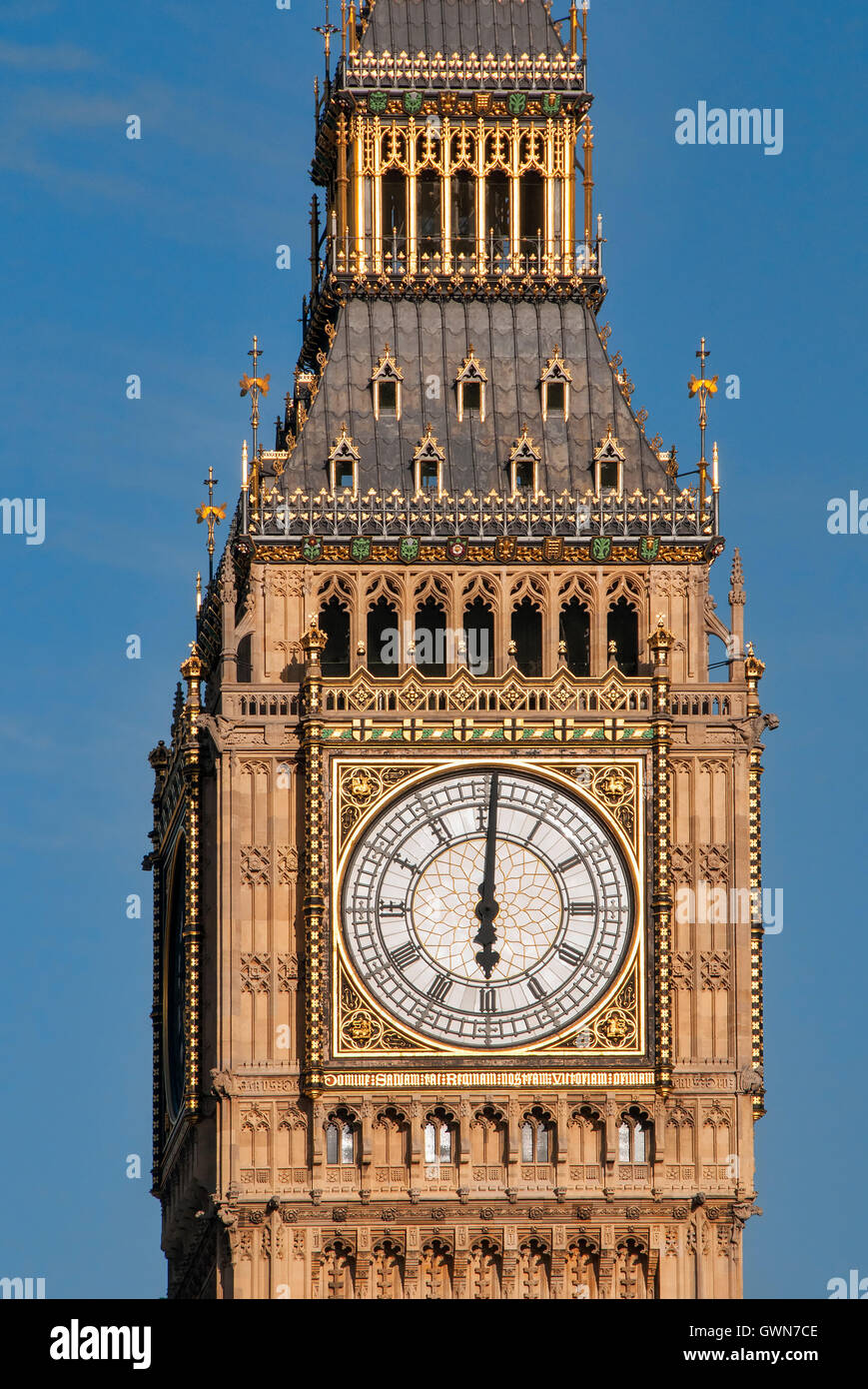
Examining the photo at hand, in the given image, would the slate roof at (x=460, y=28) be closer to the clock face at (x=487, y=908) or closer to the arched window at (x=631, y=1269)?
the clock face at (x=487, y=908)

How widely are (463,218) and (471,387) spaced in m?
2.49

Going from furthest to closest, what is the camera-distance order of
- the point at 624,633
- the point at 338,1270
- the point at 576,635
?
1. the point at 576,635
2. the point at 624,633
3. the point at 338,1270

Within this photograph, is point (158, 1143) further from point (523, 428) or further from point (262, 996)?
point (523, 428)

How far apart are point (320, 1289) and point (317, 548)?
883cm

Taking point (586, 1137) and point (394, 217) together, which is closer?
point (586, 1137)

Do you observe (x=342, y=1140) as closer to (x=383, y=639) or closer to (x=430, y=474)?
(x=383, y=639)

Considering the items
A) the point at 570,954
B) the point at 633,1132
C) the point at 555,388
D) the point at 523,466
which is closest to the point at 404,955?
the point at 570,954

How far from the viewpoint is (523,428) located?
231 ft

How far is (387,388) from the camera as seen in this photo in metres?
70.8

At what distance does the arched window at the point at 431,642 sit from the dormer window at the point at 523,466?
180 centimetres

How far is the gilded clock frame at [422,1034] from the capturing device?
6725 cm

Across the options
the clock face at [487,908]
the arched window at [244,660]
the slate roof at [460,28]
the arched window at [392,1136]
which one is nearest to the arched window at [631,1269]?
the clock face at [487,908]

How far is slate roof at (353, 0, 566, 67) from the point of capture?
237ft
